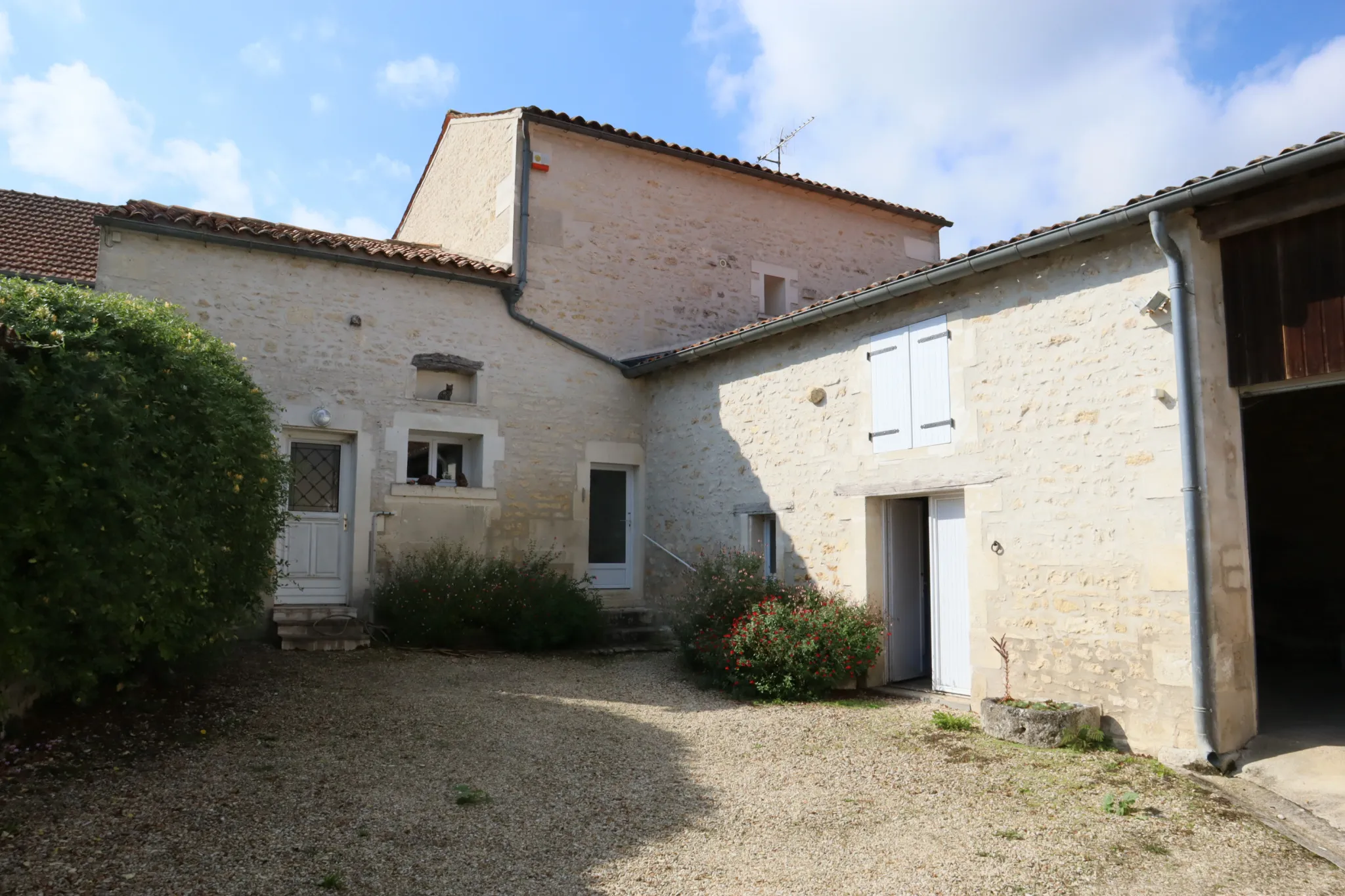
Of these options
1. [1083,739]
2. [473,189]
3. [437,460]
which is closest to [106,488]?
[1083,739]

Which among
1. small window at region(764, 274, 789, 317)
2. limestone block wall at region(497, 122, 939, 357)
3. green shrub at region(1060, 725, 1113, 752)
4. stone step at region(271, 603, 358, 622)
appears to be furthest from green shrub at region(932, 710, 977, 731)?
small window at region(764, 274, 789, 317)

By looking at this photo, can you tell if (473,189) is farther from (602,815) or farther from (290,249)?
(602,815)

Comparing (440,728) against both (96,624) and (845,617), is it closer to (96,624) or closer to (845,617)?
(96,624)

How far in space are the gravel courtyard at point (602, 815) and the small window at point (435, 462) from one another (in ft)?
11.9

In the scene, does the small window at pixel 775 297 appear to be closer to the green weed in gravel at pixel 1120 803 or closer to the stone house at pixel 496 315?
the stone house at pixel 496 315

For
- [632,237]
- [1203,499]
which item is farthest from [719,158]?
[1203,499]

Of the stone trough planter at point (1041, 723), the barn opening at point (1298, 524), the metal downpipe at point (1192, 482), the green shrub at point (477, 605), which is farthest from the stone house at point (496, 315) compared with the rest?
the metal downpipe at point (1192, 482)

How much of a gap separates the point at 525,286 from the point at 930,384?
16.3 feet

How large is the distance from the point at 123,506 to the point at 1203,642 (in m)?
5.74

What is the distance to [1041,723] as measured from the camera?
5.69 metres

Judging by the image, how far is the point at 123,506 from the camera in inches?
168

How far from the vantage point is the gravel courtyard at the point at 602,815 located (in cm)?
359

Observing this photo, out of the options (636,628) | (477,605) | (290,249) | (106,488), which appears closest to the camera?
(106,488)

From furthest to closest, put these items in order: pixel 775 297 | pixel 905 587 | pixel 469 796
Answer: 1. pixel 775 297
2. pixel 905 587
3. pixel 469 796
